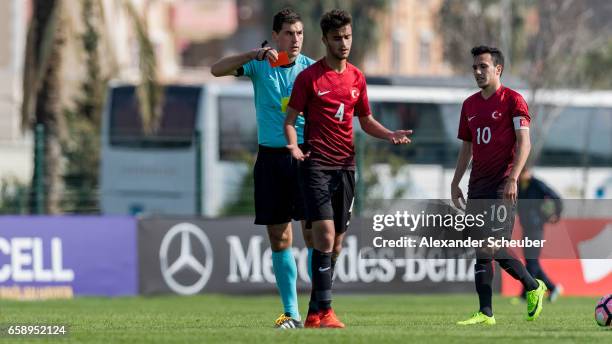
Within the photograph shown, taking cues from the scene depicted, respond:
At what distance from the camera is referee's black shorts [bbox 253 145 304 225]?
10.4 metres

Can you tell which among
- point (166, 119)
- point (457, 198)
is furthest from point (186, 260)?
point (166, 119)

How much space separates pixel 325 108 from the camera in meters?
10.0

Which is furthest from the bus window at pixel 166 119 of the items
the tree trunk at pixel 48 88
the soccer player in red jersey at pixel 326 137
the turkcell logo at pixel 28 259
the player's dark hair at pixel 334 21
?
the player's dark hair at pixel 334 21

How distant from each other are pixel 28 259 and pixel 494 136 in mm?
9774

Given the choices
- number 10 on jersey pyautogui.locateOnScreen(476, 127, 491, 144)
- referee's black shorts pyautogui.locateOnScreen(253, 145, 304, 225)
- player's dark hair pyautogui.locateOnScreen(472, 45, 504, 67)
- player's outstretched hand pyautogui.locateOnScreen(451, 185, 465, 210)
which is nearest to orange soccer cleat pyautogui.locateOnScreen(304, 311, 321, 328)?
referee's black shorts pyautogui.locateOnScreen(253, 145, 304, 225)

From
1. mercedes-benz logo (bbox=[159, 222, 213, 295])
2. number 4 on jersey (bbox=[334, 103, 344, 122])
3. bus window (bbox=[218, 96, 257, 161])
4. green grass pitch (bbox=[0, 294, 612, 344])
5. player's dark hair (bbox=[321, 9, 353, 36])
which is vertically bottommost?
mercedes-benz logo (bbox=[159, 222, 213, 295])

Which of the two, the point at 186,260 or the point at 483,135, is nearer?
the point at 483,135

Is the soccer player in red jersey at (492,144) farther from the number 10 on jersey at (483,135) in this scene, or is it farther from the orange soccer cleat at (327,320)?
the orange soccer cleat at (327,320)

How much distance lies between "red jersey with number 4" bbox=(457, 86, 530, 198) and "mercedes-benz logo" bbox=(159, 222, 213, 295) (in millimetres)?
9219

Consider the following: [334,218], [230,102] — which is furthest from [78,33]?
[334,218]

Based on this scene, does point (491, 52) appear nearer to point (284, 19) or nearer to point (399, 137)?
point (399, 137)

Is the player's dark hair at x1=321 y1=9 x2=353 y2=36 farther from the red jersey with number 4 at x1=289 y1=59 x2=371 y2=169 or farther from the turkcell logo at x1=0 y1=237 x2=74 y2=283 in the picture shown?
the turkcell logo at x1=0 y1=237 x2=74 y2=283

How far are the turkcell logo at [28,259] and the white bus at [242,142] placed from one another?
502 centimetres

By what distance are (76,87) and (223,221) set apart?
1671cm
